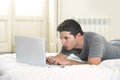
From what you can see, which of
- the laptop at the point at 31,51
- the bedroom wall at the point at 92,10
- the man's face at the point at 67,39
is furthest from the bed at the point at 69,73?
the bedroom wall at the point at 92,10

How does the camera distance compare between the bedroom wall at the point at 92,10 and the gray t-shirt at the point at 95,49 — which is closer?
the gray t-shirt at the point at 95,49

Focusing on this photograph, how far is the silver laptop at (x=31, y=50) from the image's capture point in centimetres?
157

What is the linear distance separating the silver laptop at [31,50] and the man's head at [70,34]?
27 centimetres

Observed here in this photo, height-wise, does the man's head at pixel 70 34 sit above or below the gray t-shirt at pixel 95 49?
above

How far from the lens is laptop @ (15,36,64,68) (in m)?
1.57

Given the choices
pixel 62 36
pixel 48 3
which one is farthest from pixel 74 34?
pixel 48 3

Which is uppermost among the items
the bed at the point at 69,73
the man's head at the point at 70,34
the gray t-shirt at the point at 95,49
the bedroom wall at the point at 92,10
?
the bedroom wall at the point at 92,10

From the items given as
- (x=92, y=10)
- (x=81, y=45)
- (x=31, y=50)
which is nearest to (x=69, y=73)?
(x=31, y=50)

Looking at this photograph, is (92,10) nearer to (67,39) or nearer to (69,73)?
(67,39)

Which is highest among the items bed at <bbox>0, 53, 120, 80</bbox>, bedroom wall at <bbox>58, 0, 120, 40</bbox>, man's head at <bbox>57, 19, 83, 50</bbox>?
bedroom wall at <bbox>58, 0, 120, 40</bbox>

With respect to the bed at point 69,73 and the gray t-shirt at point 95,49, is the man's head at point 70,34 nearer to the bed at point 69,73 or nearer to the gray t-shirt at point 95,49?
the gray t-shirt at point 95,49

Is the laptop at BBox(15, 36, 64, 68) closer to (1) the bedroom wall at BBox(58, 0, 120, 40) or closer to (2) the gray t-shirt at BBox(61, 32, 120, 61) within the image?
(2) the gray t-shirt at BBox(61, 32, 120, 61)

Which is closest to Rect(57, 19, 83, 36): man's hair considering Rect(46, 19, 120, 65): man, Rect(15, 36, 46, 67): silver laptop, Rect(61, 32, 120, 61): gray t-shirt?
Rect(46, 19, 120, 65): man

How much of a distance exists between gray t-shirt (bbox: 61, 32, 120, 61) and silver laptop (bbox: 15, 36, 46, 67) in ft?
1.13
